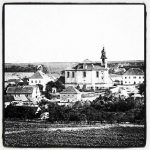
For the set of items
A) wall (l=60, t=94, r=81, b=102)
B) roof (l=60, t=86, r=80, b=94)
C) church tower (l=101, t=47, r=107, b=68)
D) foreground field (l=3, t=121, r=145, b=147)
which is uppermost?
church tower (l=101, t=47, r=107, b=68)

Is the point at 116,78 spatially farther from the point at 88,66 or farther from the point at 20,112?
the point at 20,112

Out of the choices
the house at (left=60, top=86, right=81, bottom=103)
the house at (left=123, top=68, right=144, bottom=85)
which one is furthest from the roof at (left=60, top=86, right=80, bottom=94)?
the house at (left=123, top=68, right=144, bottom=85)

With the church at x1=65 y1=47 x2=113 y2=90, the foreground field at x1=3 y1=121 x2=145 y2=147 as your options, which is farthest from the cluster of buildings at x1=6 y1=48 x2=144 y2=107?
the foreground field at x1=3 y1=121 x2=145 y2=147

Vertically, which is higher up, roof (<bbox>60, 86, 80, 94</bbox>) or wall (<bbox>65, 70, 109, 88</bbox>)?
wall (<bbox>65, 70, 109, 88</bbox>)

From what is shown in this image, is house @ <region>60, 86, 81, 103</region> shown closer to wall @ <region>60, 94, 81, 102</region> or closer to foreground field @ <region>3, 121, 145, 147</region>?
wall @ <region>60, 94, 81, 102</region>

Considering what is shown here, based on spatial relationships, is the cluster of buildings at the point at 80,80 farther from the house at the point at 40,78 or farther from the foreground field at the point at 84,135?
the foreground field at the point at 84,135

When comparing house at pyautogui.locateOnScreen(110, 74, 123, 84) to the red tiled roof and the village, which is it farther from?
the red tiled roof

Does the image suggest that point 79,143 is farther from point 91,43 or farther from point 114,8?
point 114,8
